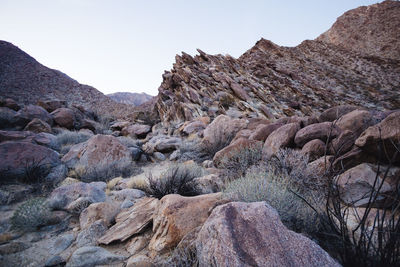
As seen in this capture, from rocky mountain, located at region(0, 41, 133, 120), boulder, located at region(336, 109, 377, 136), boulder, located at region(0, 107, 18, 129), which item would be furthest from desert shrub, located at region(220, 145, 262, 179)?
rocky mountain, located at region(0, 41, 133, 120)

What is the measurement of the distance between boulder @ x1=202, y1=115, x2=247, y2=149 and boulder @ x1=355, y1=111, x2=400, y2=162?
3782 millimetres

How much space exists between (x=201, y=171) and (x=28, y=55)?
40700 mm

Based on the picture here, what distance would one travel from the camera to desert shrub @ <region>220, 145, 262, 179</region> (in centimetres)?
366

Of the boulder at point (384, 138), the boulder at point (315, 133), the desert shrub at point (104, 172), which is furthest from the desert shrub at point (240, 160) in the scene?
the desert shrub at point (104, 172)

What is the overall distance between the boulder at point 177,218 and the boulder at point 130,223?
0.75ft

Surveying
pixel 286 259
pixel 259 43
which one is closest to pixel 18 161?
pixel 286 259

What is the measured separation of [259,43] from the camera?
70.8ft

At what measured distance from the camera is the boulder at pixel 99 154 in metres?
5.53

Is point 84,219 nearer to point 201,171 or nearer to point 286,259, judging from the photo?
point 201,171

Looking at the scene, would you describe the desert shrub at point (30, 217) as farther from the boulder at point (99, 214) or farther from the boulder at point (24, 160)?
the boulder at point (24, 160)

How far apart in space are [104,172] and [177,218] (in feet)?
12.1

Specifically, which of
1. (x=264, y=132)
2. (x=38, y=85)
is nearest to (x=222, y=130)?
(x=264, y=132)

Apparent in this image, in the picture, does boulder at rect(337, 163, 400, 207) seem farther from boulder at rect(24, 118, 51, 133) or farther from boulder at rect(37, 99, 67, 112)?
boulder at rect(37, 99, 67, 112)

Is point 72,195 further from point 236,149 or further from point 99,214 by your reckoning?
point 236,149
